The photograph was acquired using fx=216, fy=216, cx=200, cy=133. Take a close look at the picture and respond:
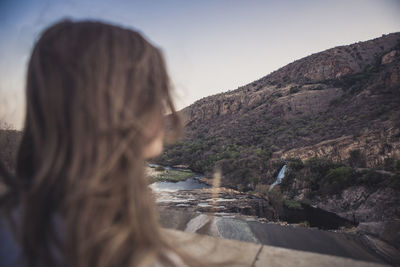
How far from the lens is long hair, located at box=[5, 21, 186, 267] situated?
0.50 m

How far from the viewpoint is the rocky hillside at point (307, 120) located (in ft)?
59.7

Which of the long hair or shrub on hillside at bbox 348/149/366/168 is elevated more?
the long hair

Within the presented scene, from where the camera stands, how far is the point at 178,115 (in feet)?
3.06

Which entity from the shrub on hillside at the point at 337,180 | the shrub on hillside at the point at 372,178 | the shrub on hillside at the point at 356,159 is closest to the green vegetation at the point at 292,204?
the shrub on hillside at the point at 337,180

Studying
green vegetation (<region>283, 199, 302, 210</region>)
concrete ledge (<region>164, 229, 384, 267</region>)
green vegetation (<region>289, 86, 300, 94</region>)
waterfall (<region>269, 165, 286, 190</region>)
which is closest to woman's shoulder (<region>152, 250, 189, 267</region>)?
concrete ledge (<region>164, 229, 384, 267</region>)

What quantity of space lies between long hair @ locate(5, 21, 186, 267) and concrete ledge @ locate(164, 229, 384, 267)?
26.0 inches

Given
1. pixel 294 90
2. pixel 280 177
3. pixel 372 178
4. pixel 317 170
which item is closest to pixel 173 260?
pixel 372 178

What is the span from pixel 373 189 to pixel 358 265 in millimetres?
14802

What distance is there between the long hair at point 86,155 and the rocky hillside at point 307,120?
2.64 meters

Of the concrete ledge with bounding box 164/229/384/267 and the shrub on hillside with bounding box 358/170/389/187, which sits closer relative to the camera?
the concrete ledge with bounding box 164/229/384/267

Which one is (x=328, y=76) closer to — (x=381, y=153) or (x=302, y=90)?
(x=302, y=90)

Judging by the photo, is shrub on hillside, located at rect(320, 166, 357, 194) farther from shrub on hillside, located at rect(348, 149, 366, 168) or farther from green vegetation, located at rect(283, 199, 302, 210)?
shrub on hillside, located at rect(348, 149, 366, 168)

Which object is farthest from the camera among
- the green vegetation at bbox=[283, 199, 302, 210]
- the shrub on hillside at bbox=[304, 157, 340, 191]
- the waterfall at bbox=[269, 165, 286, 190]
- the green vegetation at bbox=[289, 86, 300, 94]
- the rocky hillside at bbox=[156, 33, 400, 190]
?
the green vegetation at bbox=[289, 86, 300, 94]

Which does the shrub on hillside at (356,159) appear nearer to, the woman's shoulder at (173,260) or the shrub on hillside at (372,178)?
the shrub on hillside at (372,178)
